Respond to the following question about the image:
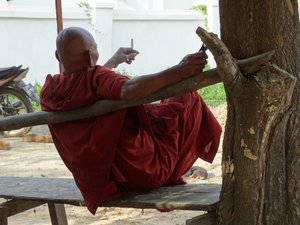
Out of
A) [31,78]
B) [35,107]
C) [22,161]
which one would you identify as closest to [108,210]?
[22,161]

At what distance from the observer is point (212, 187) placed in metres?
3.19

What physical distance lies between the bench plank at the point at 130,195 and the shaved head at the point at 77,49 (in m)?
0.67

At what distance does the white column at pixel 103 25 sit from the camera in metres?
12.2

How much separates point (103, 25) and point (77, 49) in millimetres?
9124

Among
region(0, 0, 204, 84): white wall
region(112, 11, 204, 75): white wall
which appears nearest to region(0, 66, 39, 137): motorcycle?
region(0, 0, 204, 84): white wall

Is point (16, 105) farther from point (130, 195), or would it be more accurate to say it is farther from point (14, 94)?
point (130, 195)

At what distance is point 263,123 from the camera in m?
2.54

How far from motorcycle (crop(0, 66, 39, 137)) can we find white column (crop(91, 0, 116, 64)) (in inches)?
111

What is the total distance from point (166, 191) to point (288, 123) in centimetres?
81

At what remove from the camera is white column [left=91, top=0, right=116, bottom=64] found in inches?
479

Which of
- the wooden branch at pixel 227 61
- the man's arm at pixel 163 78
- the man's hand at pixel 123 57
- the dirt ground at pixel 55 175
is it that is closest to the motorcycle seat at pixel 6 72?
the dirt ground at pixel 55 175

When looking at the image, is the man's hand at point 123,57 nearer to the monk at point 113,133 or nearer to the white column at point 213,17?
the monk at point 113,133

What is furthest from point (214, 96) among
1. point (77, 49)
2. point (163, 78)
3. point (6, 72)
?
point (163, 78)

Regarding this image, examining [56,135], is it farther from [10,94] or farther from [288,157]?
[10,94]
